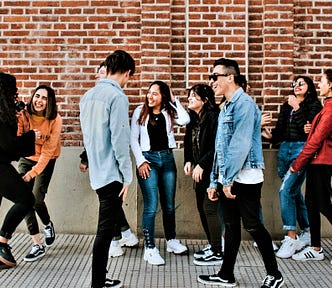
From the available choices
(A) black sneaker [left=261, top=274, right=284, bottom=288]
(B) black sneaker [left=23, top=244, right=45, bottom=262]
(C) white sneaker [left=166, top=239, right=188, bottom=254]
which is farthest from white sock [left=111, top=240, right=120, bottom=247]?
(A) black sneaker [left=261, top=274, right=284, bottom=288]

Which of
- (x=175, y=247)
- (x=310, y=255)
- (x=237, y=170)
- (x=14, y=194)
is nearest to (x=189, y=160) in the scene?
(x=175, y=247)

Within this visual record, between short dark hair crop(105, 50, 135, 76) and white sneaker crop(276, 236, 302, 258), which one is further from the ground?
short dark hair crop(105, 50, 135, 76)

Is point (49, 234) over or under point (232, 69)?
under

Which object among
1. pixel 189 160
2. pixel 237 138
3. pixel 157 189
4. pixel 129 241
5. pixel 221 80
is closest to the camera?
pixel 237 138

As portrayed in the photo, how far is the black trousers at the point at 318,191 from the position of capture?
6004 millimetres

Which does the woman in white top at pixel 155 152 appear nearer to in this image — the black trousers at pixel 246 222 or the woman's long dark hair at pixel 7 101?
the black trousers at pixel 246 222

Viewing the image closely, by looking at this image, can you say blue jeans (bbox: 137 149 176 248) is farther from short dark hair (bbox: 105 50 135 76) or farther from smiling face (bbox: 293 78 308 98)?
smiling face (bbox: 293 78 308 98)

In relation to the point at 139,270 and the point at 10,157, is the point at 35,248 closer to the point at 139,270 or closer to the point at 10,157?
the point at 10,157

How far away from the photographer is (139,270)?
229 inches

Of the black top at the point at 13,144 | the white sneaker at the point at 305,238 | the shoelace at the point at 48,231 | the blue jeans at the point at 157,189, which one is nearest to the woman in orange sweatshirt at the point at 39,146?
the shoelace at the point at 48,231

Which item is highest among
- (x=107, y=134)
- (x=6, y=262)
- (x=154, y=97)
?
(x=154, y=97)

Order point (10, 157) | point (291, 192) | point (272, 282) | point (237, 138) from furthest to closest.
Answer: point (291, 192), point (10, 157), point (272, 282), point (237, 138)

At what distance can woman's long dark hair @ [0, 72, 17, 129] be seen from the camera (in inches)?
221

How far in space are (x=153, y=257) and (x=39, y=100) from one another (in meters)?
2.13
